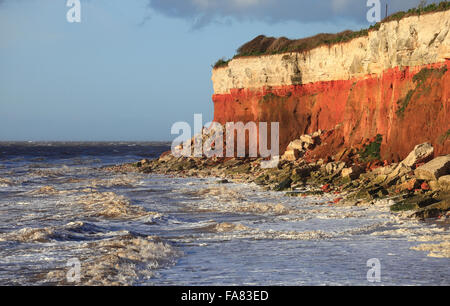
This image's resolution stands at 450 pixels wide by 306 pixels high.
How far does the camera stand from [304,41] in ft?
146

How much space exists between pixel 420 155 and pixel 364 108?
10468 millimetres

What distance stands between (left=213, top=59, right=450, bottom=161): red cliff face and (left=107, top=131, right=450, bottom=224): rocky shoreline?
4.55 feet

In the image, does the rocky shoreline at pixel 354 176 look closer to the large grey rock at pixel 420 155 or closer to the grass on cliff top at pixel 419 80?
the large grey rock at pixel 420 155

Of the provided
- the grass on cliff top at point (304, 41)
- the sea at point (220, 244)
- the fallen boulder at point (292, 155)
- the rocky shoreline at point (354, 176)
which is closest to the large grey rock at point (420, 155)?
the rocky shoreline at point (354, 176)

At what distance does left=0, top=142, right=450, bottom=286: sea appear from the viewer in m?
10.7

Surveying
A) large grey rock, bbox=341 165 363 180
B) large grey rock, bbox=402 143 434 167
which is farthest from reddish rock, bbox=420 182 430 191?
large grey rock, bbox=341 165 363 180

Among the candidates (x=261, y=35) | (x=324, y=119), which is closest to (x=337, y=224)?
(x=324, y=119)

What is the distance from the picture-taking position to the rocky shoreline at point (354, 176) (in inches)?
718

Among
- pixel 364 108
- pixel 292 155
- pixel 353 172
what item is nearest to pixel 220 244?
pixel 353 172

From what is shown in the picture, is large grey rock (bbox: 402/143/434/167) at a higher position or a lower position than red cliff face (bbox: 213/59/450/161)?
lower

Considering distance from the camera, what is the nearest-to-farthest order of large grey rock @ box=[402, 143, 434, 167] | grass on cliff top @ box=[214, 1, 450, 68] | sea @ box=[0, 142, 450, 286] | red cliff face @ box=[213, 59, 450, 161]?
sea @ box=[0, 142, 450, 286], large grey rock @ box=[402, 143, 434, 167], red cliff face @ box=[213, 59, 450, 161], grass on cliff top @ box=[214, 1, 450, 68]

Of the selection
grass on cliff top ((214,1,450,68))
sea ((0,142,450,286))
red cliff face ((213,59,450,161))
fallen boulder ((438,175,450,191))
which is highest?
grass on cliff top ((214,1,450,68))

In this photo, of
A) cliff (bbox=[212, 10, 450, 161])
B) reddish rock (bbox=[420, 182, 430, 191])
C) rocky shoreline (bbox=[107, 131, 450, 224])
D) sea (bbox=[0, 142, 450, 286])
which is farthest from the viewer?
cliff (bbox=[212, 10, 450, 161])

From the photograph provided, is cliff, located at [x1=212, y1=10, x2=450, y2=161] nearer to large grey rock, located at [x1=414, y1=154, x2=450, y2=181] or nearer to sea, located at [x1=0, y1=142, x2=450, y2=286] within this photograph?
large grey rock, located at [x1=414, y1=154, x2=450, y2=181]
